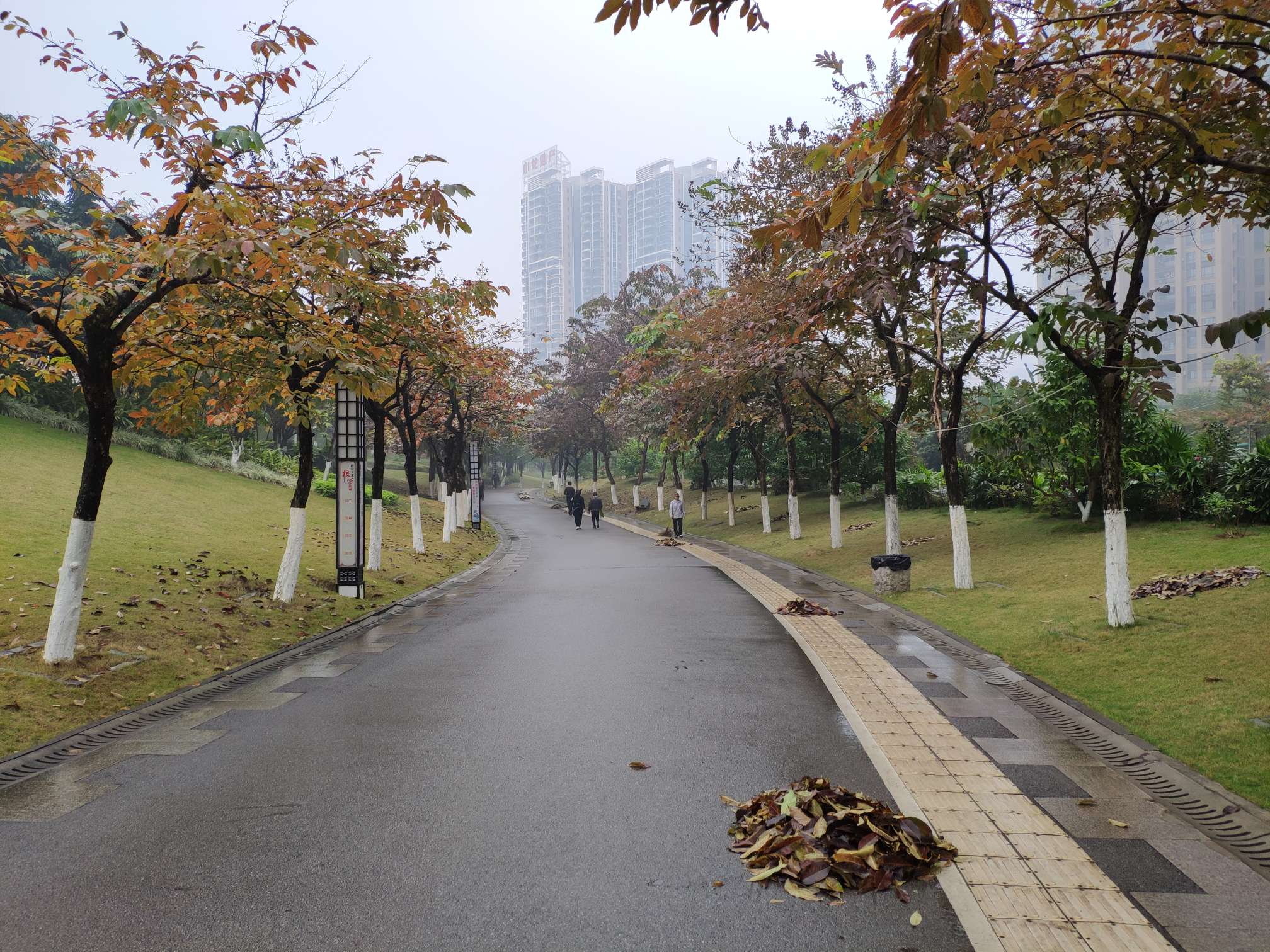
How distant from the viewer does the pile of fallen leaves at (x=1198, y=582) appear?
10.5 m

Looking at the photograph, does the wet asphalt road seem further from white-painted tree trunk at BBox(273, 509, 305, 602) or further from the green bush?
the green bush

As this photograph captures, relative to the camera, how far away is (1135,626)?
9414 millimetres

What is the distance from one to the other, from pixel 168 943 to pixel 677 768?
9.81 ft

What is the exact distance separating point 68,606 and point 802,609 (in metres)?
8.90

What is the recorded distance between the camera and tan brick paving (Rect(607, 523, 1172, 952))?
11.0ft

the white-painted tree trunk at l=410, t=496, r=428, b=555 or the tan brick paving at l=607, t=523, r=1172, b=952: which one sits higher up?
the white-painted tree trunk at l=410, t=496, r=428, b=555

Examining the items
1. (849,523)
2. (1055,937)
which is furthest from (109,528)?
(849,523)

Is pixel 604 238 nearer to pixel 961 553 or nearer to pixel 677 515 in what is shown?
pixel 677 515

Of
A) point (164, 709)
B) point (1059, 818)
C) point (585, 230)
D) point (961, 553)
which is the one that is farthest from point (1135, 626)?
point (585, 230)

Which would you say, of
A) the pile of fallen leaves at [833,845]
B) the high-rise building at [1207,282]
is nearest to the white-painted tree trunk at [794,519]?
the pile of fallen leaves at [833,845]

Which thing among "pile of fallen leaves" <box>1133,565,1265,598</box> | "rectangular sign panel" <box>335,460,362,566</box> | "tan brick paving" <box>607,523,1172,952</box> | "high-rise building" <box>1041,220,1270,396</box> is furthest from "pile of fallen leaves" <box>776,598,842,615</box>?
"high-rise building" <box>1041,220,1270,396</box>

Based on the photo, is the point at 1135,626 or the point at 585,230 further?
the point at 585,230

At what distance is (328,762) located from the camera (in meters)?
5.63

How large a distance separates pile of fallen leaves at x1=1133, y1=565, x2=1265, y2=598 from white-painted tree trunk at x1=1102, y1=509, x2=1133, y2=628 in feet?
4.92
